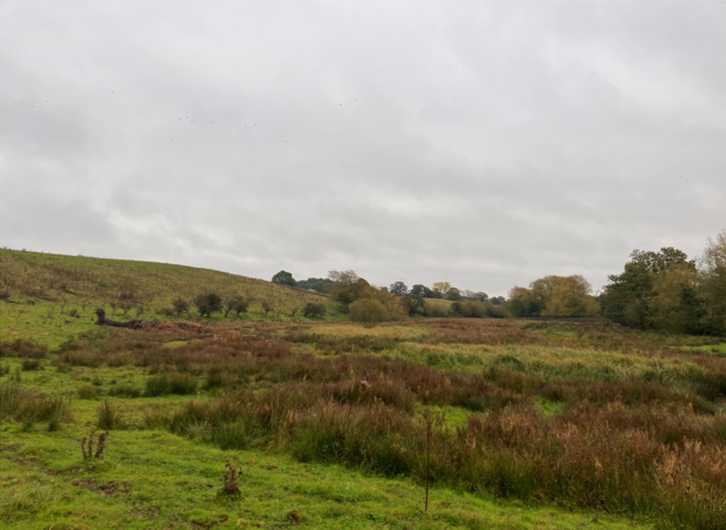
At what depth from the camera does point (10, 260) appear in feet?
131

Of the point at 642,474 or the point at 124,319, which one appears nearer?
the point at 642,474

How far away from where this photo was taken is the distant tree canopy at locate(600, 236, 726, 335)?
89.3 ft

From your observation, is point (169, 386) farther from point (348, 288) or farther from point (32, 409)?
point (348, 288)

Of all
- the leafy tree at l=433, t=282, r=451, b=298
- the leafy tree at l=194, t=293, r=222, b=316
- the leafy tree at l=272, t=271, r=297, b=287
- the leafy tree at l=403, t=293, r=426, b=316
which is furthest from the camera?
the leafy tree at l=433, t=282, r=451, b=298

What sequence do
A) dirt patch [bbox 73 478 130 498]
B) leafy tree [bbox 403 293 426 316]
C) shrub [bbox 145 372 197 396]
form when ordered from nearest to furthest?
1. dirt patch [bbox 73 478 130 498]
2. shrub [bbox 145 372 197 396]
3. leafy tree [bbox 403 293 426 316]

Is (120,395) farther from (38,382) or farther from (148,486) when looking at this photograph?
(148,486)

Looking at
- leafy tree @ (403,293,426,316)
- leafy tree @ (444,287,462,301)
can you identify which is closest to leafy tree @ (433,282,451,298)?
leafy tree @ (444,287,462,301)

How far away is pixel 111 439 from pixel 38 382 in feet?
20.6

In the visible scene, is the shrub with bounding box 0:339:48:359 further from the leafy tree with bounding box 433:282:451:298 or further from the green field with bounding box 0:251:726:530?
the leafy tree with bounding box 433:282:451:298

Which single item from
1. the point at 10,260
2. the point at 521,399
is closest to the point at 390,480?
the point at 521,399

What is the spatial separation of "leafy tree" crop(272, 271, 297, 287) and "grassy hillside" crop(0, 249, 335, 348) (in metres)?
37.8

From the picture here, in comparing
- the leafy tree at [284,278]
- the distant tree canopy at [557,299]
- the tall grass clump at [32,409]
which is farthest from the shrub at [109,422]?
the leafy tree at [284,278]

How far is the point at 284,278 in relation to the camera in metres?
111

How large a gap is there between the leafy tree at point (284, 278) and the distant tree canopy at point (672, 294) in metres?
83.0
